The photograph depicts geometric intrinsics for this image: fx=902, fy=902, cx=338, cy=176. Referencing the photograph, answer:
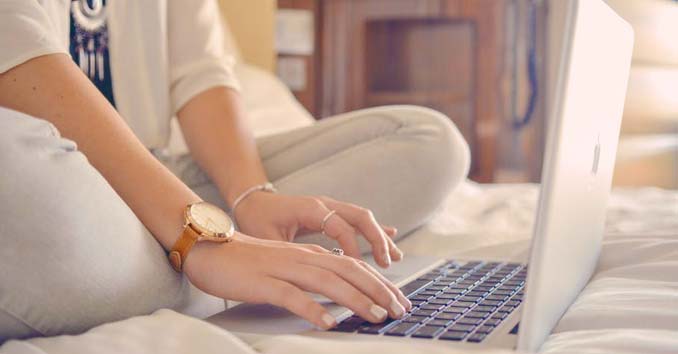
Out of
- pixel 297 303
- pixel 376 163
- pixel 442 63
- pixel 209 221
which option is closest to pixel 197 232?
pixel 209 221

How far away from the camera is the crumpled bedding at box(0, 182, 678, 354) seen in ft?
1.85

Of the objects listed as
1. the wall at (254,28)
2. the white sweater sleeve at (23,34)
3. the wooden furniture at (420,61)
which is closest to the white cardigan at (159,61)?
the white sweater sleeve at (23,34)

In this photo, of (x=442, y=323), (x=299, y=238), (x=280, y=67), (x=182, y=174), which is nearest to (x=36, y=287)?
(x=442, y=323)

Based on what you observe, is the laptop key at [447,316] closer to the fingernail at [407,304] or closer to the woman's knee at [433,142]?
the fingernail at [407,304]

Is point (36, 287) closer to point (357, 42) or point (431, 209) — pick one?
point (431, 209)

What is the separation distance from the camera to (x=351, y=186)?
3.64 ft

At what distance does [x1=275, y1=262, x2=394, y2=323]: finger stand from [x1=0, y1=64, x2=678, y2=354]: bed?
58 millimetres

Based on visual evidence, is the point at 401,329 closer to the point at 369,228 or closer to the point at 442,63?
the point at 369,228

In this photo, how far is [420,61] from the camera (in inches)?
114

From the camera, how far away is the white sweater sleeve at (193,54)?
1.24m

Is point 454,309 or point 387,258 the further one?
point 387,258

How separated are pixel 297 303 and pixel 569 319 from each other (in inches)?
8.0

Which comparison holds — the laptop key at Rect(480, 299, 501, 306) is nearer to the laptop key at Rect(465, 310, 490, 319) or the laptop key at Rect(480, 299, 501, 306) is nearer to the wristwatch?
the laptop key at Rect(465, 310, 490, 319)

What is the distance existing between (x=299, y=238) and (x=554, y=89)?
0.53 m
